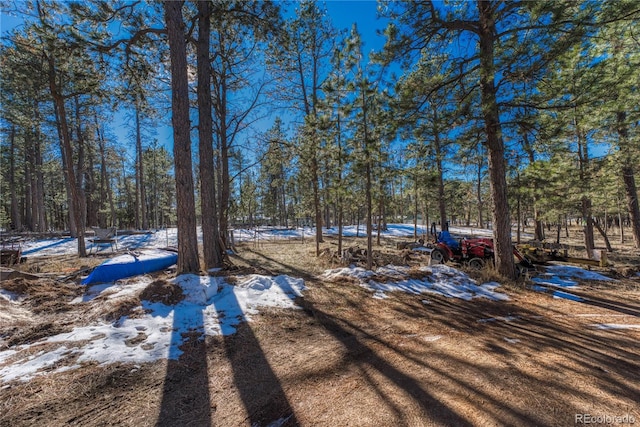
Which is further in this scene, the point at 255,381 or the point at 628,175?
the point at 628,175

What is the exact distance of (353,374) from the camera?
261 centimetres

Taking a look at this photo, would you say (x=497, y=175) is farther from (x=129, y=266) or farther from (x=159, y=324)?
(x=129, y=266)

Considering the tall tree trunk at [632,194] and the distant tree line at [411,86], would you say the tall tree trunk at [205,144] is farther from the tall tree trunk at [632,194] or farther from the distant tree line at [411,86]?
the tall tree trunk at [632,194]

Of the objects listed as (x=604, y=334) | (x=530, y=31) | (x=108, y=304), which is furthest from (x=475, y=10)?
(x=108, y=304)

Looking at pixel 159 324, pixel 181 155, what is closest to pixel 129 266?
pixel 181 155

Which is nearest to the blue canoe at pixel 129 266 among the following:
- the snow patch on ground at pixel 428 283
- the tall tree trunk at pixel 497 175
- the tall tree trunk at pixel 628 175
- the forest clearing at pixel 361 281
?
the forest clearing at pixel 361 281

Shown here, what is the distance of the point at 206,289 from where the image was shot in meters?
4.55

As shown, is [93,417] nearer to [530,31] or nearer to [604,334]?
[604,334]

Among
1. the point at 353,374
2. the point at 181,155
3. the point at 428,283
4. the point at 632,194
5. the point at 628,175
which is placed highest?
the point at 181,155

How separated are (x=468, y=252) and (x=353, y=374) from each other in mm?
7603

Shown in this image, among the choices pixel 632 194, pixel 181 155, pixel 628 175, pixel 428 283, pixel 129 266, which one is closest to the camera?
pixel 181 155

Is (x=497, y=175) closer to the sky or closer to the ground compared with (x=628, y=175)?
closer to the ground

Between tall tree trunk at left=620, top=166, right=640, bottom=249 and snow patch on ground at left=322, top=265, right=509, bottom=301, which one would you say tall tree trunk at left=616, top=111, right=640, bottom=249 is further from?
snow patch on ground at left=322, top=265, right=509, bottom=301

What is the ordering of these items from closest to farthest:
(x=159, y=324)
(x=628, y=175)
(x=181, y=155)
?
(x=159, y=324) < (x=181, y=155) < (x=628, y=175)
